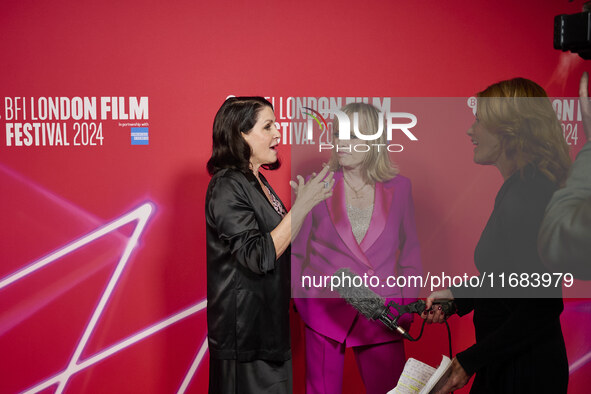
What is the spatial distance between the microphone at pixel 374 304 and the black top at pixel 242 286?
22 centimetres

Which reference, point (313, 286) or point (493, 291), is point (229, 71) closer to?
point (313, 286)

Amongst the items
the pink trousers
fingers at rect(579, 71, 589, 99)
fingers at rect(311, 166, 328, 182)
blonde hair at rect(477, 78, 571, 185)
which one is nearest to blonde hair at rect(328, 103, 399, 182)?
fingers at rect(311, 166, 328, 182)

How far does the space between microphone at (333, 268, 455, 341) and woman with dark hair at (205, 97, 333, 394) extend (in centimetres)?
21

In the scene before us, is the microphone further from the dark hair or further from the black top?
the dark hair

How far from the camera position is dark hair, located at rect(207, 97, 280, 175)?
1.93 meters

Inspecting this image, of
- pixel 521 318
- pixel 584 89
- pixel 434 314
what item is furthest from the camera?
pixel 434 314

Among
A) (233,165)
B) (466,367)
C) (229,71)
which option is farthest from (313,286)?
(229,71)

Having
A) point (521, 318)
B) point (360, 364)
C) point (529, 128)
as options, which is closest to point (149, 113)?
point (360, 364)

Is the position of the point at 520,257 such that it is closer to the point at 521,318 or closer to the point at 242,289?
the point at 521,318

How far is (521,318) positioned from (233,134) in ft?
3.60

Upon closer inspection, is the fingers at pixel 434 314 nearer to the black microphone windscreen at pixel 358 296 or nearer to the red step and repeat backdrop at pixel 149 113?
the black microphone windscreen at pixel 358 296

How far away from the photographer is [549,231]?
125 cm

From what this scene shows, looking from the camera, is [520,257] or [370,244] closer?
[520,257]

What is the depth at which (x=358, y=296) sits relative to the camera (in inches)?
74.8
